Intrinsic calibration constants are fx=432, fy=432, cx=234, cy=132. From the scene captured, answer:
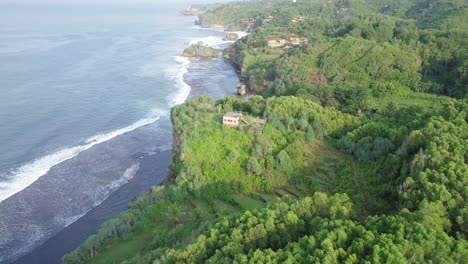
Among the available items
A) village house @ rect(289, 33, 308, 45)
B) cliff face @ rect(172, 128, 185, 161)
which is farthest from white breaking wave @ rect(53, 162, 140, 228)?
village house @ rect(289, 33, 308, 45)

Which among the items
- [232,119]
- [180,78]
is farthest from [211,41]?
[232,119]

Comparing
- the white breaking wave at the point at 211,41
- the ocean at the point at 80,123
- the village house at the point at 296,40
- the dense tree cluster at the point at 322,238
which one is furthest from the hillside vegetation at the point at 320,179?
the white breaking wave at the point at 211,41

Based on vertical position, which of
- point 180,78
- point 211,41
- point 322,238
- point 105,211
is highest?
point 322,238

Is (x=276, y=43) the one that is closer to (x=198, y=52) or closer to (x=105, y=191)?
(x=198, y=52)

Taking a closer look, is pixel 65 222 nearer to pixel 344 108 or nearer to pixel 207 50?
pixel 344 108

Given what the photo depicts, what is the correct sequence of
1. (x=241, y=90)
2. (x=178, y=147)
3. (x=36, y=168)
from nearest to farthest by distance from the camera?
(x=178, y=147)
(x=36, y=168)
(x=241, y=90)

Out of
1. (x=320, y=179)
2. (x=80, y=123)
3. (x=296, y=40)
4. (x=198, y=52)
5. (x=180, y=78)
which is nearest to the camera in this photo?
(x=320, y=179)

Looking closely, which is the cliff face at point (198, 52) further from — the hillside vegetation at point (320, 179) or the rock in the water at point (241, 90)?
the hillside vegetation at point (320, 179)
